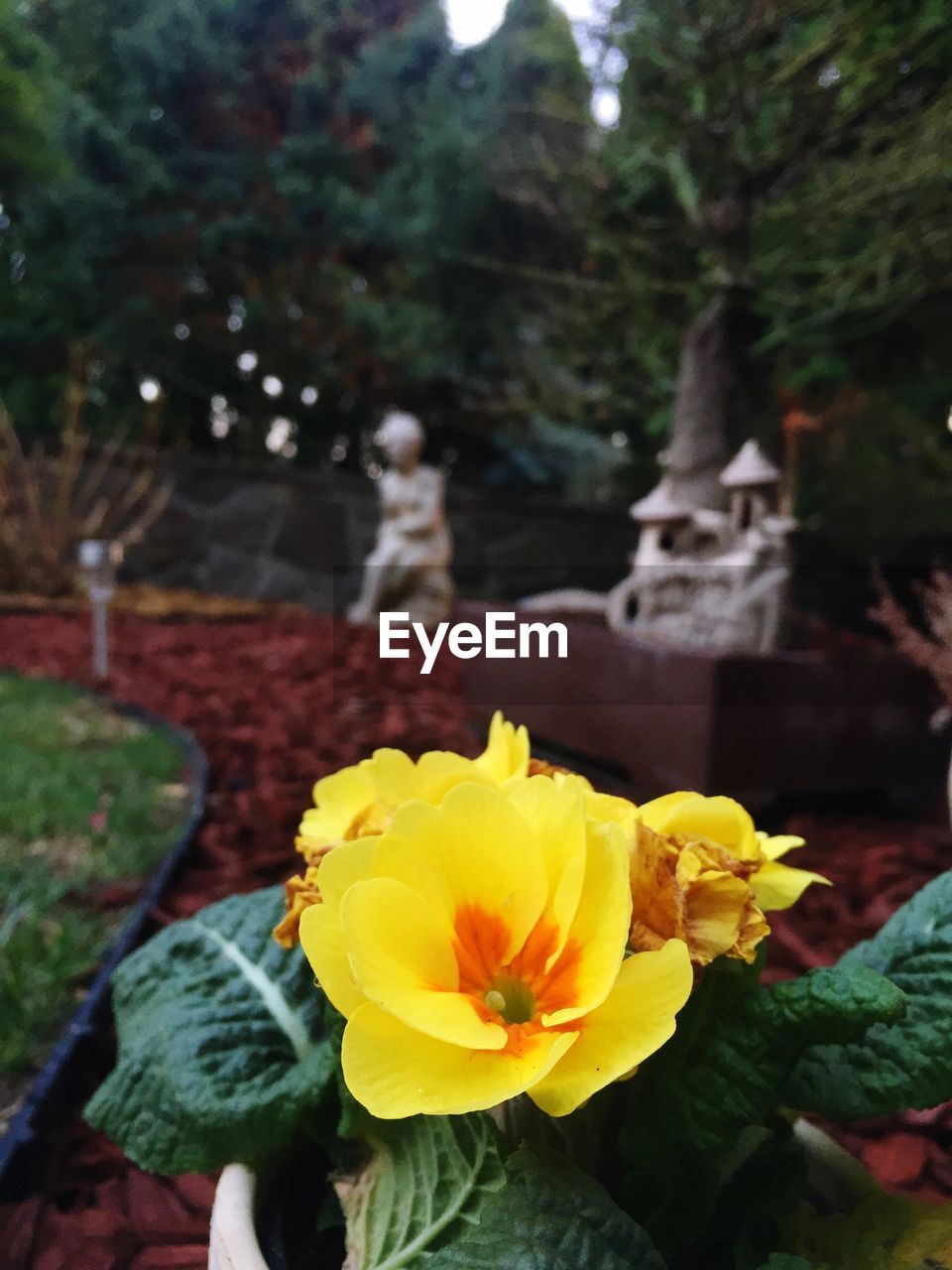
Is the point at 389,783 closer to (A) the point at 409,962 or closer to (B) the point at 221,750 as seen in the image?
(A) the point at 409,962

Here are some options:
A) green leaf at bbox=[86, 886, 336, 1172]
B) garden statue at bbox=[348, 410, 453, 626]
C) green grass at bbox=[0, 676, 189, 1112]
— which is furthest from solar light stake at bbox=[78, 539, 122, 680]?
green leaf at bbox=[86, 886, 336, 1172]

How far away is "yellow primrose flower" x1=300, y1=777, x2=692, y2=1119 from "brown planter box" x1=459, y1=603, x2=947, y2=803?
52 cm

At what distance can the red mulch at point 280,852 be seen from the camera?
0.53 m

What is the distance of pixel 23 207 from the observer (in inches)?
139

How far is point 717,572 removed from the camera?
127cm

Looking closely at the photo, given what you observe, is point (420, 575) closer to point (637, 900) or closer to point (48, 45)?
point (48, 45)

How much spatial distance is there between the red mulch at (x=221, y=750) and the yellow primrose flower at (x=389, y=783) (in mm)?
118

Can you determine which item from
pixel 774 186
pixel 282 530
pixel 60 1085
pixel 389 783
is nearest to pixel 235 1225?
pixel 389 783

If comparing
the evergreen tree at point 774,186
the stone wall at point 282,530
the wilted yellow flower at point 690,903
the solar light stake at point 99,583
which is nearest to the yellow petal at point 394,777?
the wilted yellow flower at point 690,903

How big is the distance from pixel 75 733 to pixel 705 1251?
155 centimetres

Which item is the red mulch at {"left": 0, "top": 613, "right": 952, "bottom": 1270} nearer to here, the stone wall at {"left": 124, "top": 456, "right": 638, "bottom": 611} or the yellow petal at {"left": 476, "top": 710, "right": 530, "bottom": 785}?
the yellow petal at {"left": 476, "top": 710, "right": 530, "bottom": 785}

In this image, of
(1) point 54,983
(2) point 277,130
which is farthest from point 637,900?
(2) point 277,130

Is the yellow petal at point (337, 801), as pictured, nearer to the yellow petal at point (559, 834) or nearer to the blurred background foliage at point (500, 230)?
the yellow petal at point (559, 834)

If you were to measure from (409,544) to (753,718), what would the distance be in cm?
198
